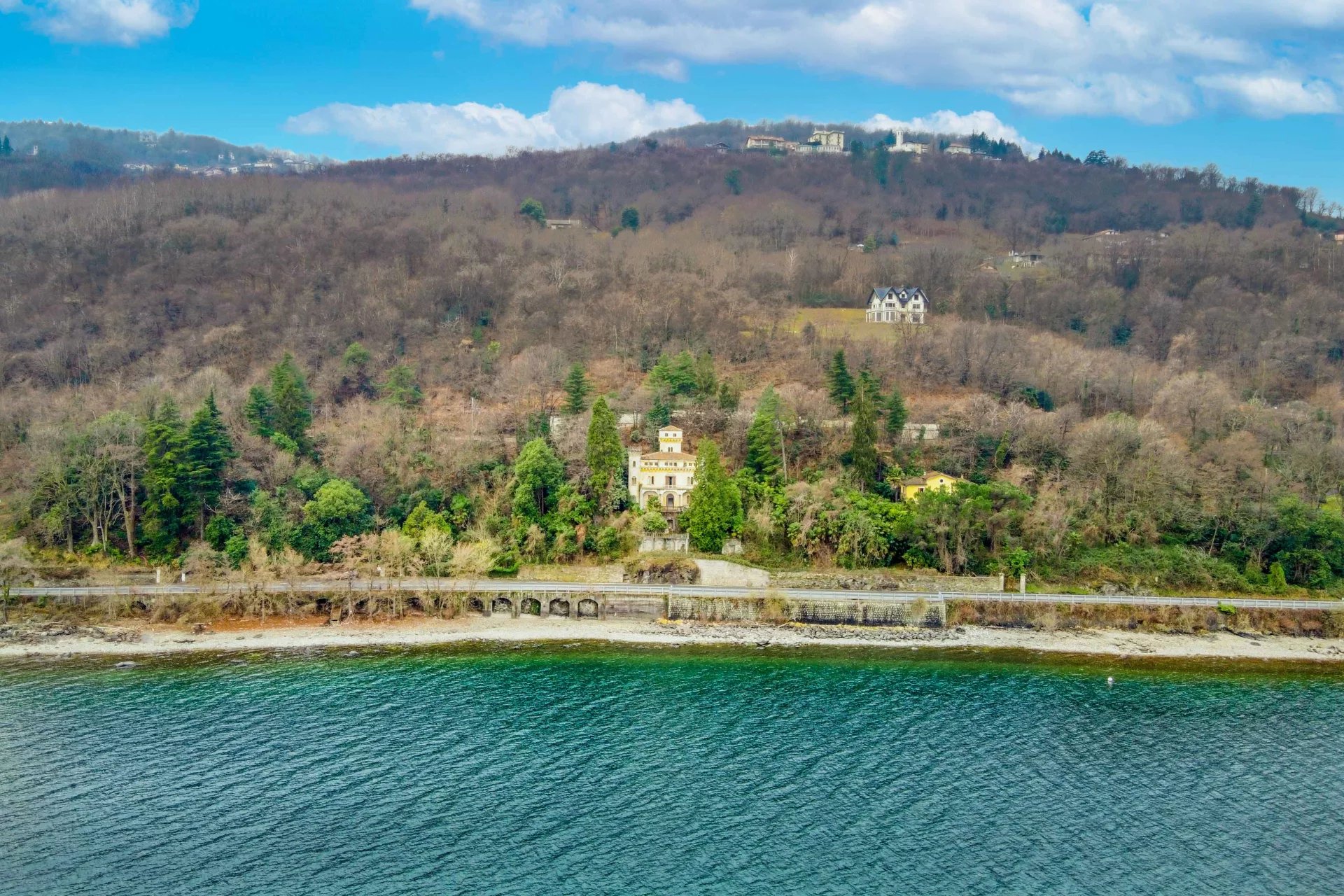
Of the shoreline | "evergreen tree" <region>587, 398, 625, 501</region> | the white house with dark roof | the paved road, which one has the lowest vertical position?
the shoreline

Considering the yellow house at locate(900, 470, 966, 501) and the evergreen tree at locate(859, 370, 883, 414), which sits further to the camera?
the evergreen tree at locate(859, 370, 883, 414)

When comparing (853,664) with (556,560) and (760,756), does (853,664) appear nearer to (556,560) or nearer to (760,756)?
(760,756)

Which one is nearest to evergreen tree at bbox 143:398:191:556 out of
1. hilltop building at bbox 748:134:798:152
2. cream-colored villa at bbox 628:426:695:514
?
cream-colored villa at bbox 628:426:695:514

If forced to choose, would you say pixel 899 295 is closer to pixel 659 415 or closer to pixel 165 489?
pixel 659 415

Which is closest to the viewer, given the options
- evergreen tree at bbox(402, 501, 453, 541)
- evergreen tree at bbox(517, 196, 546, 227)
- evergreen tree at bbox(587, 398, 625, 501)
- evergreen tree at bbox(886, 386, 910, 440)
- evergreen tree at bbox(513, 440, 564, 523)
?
evergreen tree at bbox(402, 501, 453, 541)

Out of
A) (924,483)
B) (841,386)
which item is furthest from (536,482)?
(924,483)

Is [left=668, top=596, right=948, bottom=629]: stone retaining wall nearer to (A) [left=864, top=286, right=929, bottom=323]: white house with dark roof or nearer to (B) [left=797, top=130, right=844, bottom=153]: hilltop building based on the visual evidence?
(A) [left=864, top=286, right=929, bottom=323]: white house with dark roof

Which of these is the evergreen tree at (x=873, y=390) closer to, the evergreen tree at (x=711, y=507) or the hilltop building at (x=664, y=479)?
the evergreen tree at (x=711, y=507)

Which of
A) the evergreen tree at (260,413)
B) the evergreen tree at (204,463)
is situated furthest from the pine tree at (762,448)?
the evergreen tree at (204,463)
